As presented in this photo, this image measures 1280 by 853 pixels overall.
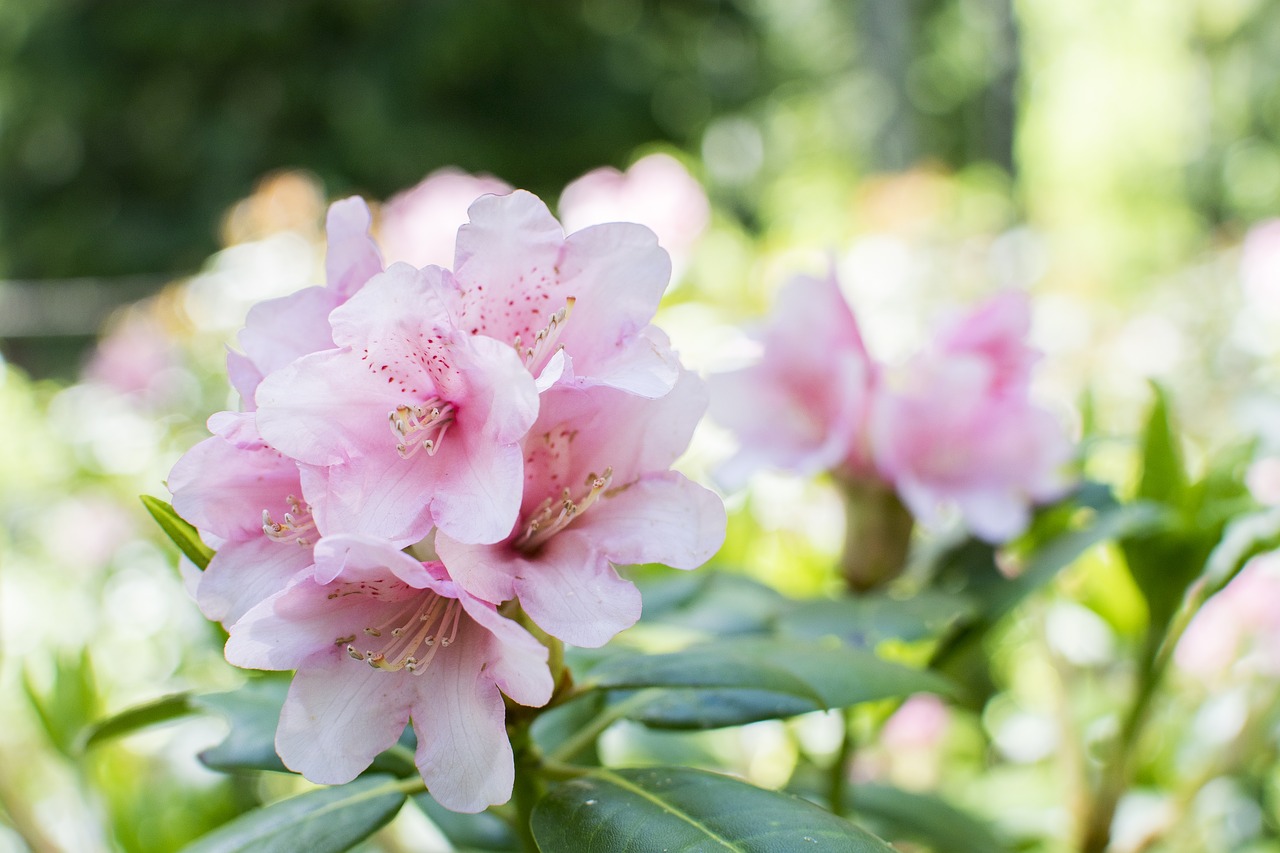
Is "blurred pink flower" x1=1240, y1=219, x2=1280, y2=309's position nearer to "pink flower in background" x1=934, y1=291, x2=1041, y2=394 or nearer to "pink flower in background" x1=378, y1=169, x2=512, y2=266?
"pink flower in background" x1=378, y1=169, x2=512, y2=266

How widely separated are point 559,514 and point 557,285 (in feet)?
0.44

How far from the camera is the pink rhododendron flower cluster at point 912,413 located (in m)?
1.01

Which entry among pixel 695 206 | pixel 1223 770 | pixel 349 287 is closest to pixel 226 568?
pixel 349 287

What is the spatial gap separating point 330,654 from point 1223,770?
2.87 ft

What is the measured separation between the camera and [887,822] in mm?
1017

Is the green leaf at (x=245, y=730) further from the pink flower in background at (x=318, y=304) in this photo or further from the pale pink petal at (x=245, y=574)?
the pink flower in background at (x=318, y=304)

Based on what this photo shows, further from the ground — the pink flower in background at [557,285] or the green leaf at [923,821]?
the pink flower in background at [557,285]

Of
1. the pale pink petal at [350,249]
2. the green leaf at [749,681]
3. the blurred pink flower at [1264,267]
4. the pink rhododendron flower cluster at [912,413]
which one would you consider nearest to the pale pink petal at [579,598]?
the green leaf at [749,681]

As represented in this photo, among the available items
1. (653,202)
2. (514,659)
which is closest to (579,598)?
(514,659)

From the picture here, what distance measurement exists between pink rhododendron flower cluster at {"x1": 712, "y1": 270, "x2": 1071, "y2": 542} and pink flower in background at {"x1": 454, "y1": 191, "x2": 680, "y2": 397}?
16.9 inches

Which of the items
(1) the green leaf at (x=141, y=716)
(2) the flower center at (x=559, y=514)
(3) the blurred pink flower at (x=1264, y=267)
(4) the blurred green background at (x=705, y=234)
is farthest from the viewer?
(3) the blurred pink flower at (x=1264, y=267)

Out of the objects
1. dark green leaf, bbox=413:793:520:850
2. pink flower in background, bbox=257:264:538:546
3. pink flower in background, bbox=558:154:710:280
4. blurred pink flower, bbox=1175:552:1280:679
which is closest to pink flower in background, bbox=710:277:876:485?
dark green leaf, bbox=413:793:520:850

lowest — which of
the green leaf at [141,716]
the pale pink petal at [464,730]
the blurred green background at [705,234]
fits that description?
the blurred green background at [705,234]

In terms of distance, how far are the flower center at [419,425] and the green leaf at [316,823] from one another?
23 centimetres
